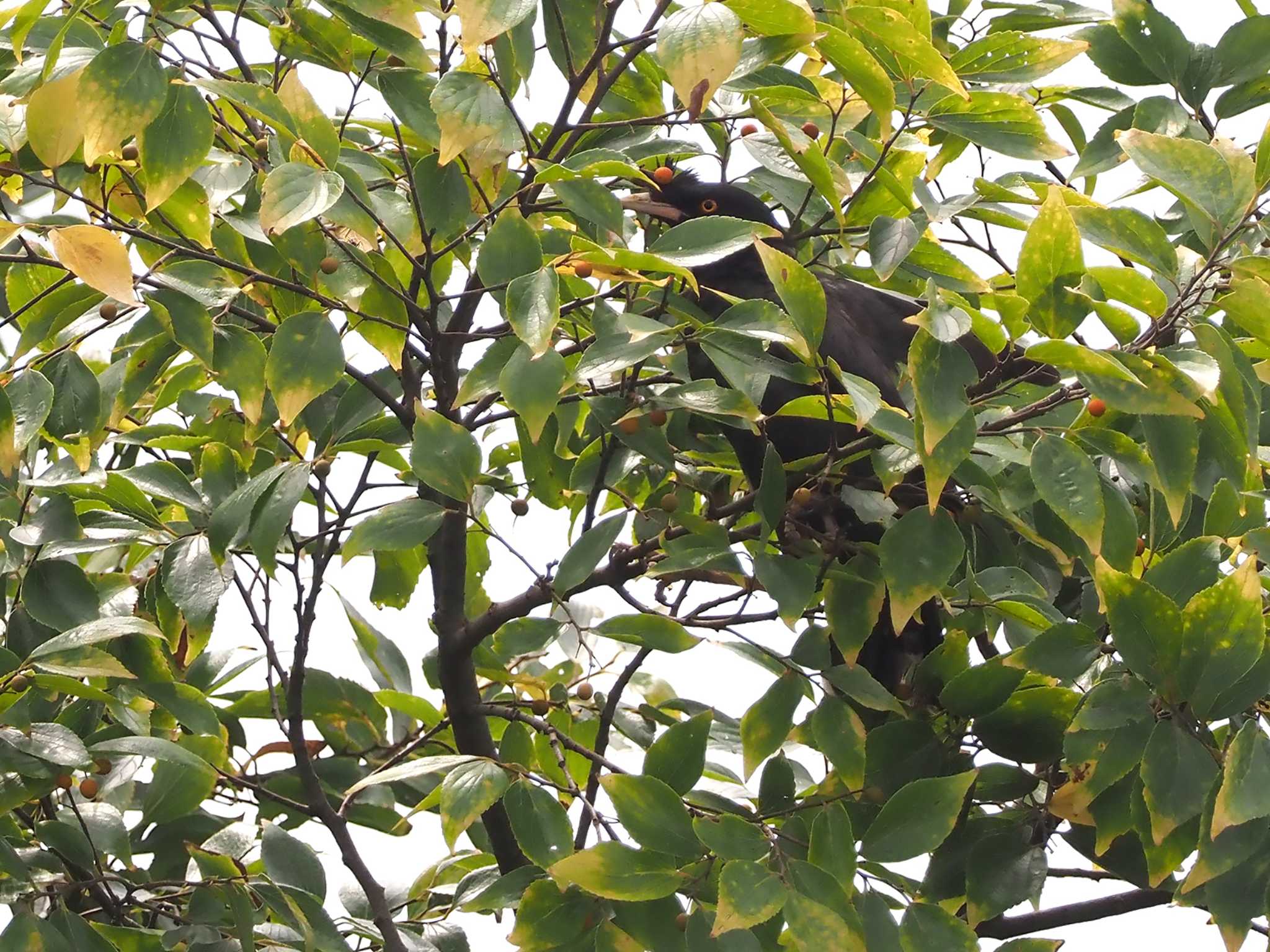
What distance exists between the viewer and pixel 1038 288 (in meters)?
1.08

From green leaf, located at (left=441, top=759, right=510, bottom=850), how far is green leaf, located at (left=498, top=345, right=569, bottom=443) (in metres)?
0.31

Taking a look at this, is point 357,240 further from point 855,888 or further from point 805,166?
point 855,888

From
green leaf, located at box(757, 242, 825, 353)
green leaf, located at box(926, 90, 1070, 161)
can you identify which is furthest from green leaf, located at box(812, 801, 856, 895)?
green leaf, located at box(926, 90, 1070, 161)

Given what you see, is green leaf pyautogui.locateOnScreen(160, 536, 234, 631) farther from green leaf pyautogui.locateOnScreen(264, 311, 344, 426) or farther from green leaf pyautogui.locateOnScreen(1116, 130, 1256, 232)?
green leaf pyautogui.locateOnScreen(1116, 130, 1256, 232)

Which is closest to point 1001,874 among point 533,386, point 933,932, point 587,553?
point 933,932

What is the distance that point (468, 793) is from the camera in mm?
1169

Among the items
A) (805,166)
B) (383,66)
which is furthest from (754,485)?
(383,66)

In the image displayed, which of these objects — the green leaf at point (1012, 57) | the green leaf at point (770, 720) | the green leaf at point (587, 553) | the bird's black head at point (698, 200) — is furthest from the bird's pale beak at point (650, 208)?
the green leaf at point (770, 720)

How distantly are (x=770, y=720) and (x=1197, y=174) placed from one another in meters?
0.57

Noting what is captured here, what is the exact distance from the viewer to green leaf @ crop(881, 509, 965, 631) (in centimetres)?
110

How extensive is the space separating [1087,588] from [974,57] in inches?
21.1

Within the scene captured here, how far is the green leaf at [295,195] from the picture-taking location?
104cm

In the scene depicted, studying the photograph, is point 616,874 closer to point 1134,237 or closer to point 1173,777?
point 1173,777

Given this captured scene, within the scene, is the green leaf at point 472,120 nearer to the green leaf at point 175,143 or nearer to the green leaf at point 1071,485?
the green leaf at point 175,143
